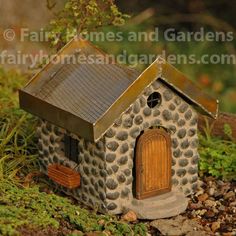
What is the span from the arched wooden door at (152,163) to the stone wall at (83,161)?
1.26ft

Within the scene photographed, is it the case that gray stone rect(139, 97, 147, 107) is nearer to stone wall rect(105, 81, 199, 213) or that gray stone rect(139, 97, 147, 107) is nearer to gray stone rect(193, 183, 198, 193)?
stone wall rect(105, 81, 199, 213)

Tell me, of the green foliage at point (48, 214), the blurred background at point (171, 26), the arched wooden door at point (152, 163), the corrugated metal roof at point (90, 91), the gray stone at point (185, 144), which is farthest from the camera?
the blurred background at point (171, 26)

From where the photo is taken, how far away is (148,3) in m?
17.1

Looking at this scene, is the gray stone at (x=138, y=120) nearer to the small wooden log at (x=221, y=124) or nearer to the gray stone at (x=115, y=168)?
the gray stone at (x=115, y=168)

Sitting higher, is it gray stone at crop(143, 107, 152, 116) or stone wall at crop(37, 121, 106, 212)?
gray stone at crop(143, 107, 152, 116)

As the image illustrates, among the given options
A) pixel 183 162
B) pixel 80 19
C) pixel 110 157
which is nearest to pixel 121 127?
pixel 110 157

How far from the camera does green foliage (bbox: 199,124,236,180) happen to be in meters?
8.93

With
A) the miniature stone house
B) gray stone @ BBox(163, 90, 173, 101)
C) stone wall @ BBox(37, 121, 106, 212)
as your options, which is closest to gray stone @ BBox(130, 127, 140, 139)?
the miniature stone house

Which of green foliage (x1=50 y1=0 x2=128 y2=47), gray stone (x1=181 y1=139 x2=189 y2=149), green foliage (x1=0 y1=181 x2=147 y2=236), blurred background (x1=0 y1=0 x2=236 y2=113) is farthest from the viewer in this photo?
blurred background (x1=0 y1=0 x2=236 y2=113)

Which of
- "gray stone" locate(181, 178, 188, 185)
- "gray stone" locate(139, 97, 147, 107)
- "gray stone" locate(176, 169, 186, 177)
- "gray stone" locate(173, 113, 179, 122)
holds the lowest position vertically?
"gray stone" locate(181, 178, 188, 185)

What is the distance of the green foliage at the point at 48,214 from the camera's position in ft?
23.6

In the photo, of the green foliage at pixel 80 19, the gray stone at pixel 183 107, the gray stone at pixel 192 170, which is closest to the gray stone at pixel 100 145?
the gray stone at pixel 183 107

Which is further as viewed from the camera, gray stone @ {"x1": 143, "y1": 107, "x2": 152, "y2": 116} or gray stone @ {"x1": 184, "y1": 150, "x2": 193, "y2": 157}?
gray stone @ {"x1": 184, "y1": 150, "x2": 193, "y2": 157}

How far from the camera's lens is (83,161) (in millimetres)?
7926
